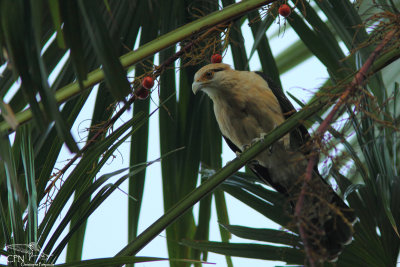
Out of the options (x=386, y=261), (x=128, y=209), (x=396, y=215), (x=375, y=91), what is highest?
(x=375, y=91)

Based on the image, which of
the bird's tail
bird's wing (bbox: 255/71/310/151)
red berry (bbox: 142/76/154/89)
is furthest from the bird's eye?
the bird's tail

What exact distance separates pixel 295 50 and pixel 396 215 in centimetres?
249

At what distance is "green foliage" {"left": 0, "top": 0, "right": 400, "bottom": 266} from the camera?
1.43m

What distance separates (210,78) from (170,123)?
0.44 metres

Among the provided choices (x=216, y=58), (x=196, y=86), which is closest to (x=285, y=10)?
(x=216, y=58)

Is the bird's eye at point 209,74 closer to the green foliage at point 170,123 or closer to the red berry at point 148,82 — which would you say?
the green foliage at point 170,123

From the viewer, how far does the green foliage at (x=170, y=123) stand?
143cm

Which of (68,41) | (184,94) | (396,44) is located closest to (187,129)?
(184,94)

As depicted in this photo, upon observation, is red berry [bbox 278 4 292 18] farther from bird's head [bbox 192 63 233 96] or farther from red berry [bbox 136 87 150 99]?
bird's head [bbox 192 63 233 96]

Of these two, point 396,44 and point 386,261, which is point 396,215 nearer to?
point 386,261

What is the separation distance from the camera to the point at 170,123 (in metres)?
3.28

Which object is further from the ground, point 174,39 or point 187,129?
point 174,39

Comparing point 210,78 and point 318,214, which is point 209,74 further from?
point 318,214

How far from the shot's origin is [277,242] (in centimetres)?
254
